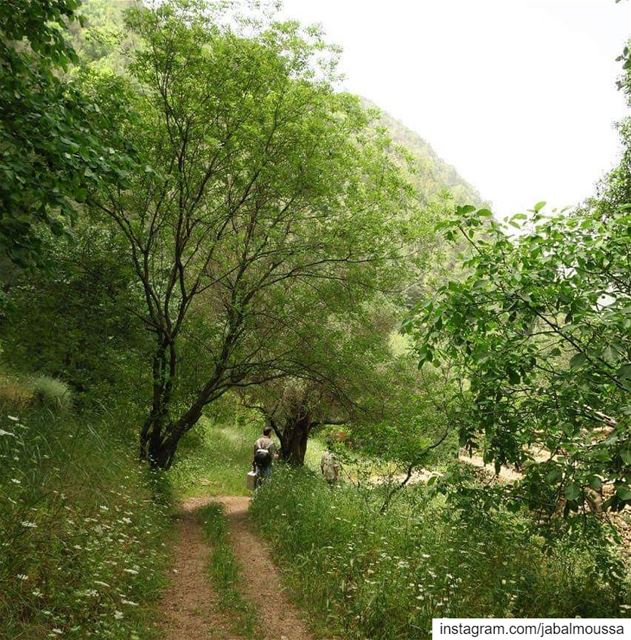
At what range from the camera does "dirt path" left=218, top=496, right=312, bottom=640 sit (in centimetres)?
536

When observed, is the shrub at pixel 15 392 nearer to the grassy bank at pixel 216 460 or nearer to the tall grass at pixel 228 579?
the grassy bank at pixel 216 460

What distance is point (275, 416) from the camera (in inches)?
691

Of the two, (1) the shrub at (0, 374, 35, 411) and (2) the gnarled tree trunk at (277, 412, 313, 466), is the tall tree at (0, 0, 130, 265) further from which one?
(2) the gnarled tree trunk at (277, 412, 313, 466)

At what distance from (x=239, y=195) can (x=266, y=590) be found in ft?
24.3

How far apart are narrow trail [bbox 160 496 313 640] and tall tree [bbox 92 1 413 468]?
3.53 meters

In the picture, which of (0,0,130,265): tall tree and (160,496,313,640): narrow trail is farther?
(160,496,313,640): narrow trail

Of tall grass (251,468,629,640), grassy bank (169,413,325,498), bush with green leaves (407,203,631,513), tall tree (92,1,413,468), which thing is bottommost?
grassy bank (169,413,325,498)

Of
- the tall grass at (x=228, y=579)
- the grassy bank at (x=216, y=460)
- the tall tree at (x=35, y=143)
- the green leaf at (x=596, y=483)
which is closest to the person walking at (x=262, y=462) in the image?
the grassy bank at (x=216, y=460)

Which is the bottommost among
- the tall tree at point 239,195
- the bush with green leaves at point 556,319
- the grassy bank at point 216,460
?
the grassy bank at point 216,460

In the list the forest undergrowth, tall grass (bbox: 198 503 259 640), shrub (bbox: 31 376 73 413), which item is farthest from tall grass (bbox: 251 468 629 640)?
shrub (bbox: 31 376 73 413)

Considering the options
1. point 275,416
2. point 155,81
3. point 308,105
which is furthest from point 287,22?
point 275,416

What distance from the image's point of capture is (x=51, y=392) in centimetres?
1105

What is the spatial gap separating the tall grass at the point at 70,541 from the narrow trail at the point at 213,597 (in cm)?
29

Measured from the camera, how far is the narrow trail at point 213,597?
5.21 meters
